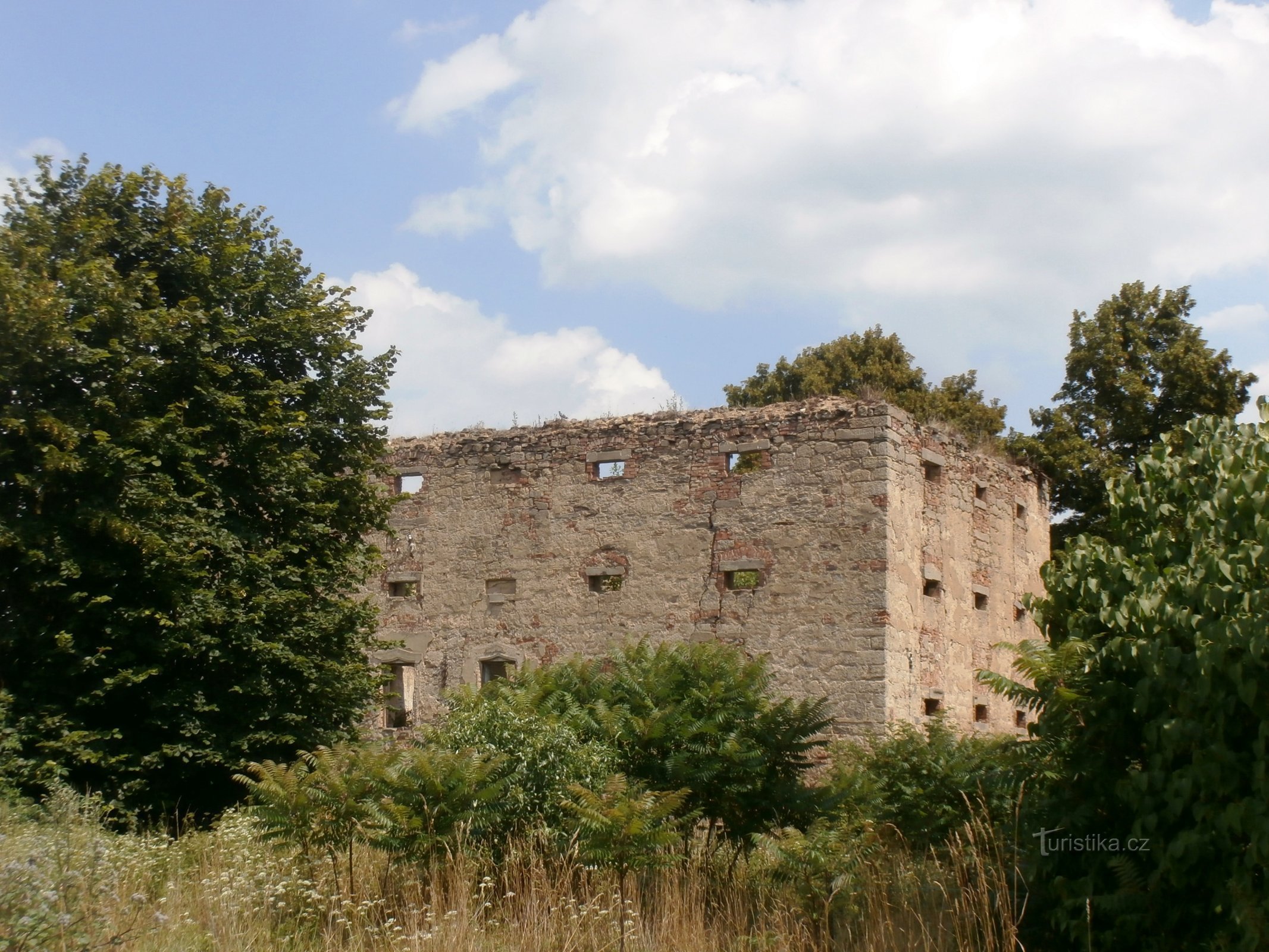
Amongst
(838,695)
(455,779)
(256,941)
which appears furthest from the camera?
(838,695)

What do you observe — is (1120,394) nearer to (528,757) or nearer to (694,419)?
(694,419)

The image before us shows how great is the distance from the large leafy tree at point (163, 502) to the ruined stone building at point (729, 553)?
239 cm

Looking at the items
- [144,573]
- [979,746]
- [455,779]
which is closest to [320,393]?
[144,573]

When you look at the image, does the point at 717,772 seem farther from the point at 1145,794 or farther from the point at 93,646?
the point at 93,646

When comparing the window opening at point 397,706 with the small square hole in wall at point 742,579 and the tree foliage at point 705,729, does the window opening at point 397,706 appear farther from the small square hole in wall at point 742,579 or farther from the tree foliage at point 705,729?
the tree foliage at point 705,729

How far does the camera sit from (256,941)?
712cm

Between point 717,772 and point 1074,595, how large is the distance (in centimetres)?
433

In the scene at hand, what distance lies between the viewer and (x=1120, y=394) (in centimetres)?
2495

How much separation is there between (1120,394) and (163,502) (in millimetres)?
20415

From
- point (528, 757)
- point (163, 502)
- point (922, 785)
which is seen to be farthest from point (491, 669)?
point (528, 757)

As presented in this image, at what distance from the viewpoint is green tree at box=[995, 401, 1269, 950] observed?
5.43 m

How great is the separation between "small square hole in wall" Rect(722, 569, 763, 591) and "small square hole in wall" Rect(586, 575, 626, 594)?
5.41ft

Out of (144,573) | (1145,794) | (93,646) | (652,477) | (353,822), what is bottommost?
(353,822)

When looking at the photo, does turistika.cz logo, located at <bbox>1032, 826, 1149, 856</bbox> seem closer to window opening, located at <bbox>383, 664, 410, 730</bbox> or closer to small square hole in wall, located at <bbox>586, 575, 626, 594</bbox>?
small square hole in wall, located at <bbox>586, 575, 626, 594</bbox>
